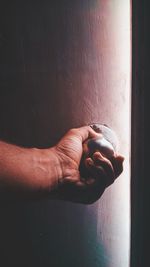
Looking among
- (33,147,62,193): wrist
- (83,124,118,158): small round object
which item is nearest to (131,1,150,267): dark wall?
(83,124,118,158): small round object

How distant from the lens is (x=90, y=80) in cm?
150

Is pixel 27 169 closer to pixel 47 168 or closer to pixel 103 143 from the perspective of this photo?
pixel 47 168

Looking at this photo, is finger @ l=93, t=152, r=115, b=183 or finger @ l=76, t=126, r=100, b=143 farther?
finger @ l=76, t=126, r=100, b=143

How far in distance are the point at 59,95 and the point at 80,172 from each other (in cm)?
40

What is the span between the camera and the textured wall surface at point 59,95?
1407 mm

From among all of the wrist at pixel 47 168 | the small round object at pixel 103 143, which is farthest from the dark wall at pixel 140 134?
the wrist at pixel 47 168

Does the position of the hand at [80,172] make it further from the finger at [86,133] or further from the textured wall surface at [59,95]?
the textured wall surface at [59,95]

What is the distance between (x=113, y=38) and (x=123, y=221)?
934 mm

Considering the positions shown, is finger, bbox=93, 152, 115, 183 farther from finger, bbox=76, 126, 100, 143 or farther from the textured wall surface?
the textured wall surface

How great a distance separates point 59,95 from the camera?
147 centimetres

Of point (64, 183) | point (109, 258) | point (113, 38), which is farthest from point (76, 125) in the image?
point (109, 258)

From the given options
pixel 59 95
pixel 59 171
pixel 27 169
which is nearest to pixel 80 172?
pixel 59 171

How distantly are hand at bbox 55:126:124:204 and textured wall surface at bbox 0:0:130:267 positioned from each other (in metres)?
0.20

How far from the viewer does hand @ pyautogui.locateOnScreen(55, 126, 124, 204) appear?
1241 millimetres
